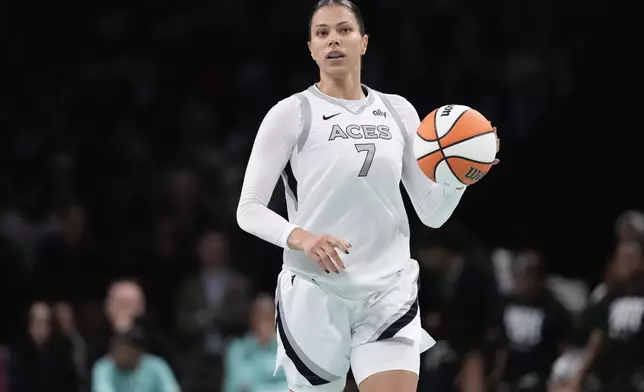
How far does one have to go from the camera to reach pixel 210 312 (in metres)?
11.4

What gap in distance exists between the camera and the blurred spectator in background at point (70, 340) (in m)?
10.6

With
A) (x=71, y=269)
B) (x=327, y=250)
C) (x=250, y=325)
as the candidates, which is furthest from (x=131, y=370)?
(x=327, y=250)

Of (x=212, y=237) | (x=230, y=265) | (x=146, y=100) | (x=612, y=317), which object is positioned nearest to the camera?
(x=612, y=317)

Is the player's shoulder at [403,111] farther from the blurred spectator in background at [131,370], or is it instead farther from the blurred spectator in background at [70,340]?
the blurred spectator in background at [70,340]

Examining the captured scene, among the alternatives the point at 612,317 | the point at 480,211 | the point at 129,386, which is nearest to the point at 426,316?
the point at 612,317

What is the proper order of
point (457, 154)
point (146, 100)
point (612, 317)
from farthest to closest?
point (146, 100) < point (612, 317) < point (457, 154)

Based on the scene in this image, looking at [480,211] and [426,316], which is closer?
[426,316]

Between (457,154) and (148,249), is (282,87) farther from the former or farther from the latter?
(457,154)

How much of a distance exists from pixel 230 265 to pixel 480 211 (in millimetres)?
2800

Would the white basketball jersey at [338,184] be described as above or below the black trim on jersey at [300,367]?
above

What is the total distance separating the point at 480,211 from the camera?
1289 centimetres

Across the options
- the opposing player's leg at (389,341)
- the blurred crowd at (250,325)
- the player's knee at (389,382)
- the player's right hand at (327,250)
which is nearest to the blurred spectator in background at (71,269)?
the blurred crowd at (250,325)

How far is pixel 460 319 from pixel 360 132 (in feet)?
16.3

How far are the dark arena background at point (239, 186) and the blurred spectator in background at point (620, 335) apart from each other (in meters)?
0.02
